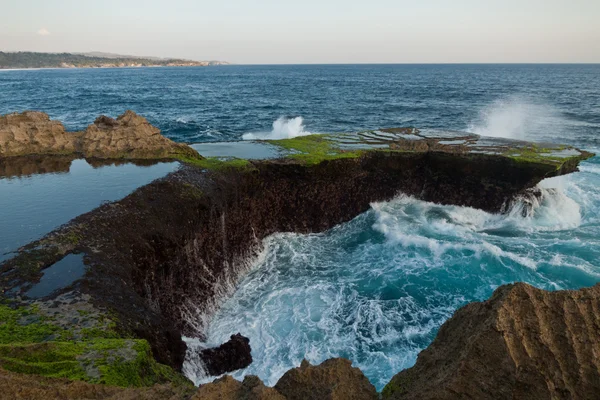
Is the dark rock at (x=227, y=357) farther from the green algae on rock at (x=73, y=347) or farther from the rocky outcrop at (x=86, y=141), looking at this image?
the rocky outcrop at (x=86, y=141)

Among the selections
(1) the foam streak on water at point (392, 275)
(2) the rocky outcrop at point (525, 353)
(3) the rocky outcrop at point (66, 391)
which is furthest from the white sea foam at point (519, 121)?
(3) the rocky outcrop at point (66, 391)

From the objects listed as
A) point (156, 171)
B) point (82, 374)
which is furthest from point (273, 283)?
point (82, 374)

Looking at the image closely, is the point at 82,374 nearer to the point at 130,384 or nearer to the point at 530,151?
the point at 130,384

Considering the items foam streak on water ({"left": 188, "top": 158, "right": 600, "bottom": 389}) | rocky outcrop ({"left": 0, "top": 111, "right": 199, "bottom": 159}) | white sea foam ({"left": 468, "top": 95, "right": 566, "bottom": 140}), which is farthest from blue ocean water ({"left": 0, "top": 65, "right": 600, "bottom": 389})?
white sea foam ({"left": 468, "top": 95, "right": 566, "bottom": 140})

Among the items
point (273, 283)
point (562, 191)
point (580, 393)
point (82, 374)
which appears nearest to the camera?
point (580, 393)

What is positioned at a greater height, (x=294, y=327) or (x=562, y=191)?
(x=562, y=191)
